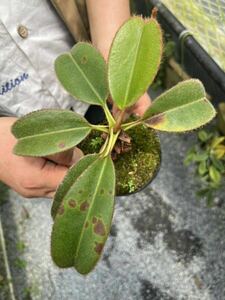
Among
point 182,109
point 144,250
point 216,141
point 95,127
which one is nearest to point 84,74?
point 95,127

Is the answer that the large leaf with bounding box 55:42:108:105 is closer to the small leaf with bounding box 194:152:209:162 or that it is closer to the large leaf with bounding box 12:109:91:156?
the large leaf with bounding box 12:109:91:156

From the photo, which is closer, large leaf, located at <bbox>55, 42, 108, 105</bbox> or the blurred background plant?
large leaf, located at <bbox>55, 42, 108, 105</bbox>

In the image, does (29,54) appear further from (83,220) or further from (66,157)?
(83,220)

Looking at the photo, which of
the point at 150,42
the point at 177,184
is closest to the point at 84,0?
the point at 150,42

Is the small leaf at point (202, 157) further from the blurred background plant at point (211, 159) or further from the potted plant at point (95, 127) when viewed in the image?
the potted plant at point (95, 127)

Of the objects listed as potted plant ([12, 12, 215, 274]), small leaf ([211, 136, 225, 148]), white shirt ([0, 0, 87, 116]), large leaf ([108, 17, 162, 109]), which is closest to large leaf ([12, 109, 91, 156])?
potted plant ([12, 12, 215, 274])

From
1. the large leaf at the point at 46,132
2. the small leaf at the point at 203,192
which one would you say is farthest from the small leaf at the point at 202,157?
the large leaf at the point at 46,132
